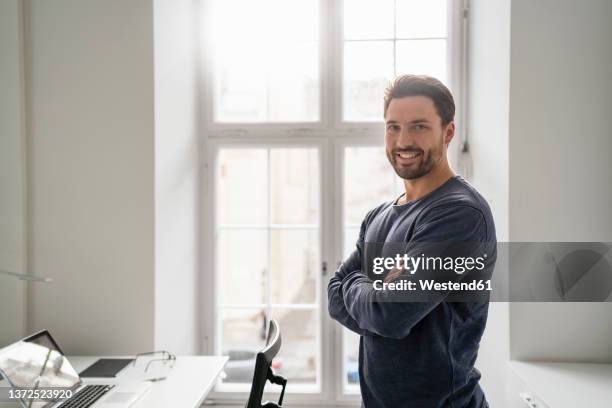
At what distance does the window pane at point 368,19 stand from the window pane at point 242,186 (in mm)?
885

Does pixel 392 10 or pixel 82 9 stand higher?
pixel 392 10

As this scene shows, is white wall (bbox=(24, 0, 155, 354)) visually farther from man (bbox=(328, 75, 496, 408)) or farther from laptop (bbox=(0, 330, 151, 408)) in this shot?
man (bbox=(328, 75, 496, 408))

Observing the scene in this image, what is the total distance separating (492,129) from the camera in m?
2.12

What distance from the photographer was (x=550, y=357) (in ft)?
6.29

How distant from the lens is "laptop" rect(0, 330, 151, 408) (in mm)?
1512

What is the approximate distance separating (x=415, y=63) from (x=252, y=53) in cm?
97

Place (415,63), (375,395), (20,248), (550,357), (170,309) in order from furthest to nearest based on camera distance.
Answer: (415,63)
(170,309)
(20,248)
(550,357)
(375,395)

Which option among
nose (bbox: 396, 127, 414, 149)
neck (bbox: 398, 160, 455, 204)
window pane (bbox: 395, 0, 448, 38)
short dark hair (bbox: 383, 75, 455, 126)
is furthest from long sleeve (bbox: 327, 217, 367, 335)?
window pane (bbox: 395, 0, 448, 38)

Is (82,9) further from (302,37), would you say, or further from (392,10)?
(392,10)

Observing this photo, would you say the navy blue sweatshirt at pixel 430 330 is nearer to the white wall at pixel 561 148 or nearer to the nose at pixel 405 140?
the nose at pixel 405 140

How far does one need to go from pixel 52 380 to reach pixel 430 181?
1.52m

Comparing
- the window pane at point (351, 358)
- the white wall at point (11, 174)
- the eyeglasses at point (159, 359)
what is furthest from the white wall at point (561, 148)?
the white wall at point (11, 174)

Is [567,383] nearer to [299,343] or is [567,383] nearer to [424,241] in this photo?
[424,241]

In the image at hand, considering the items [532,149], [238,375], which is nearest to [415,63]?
[532,149]
